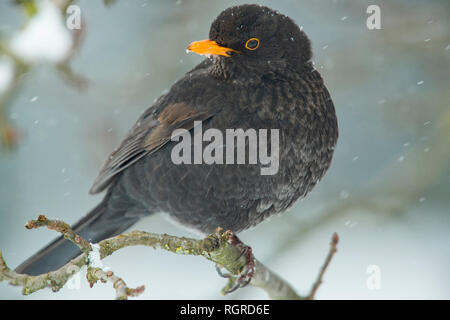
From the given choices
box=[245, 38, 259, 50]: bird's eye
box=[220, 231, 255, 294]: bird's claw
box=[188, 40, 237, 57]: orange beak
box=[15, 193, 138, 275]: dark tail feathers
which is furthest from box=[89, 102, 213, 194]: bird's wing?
box=[220, 231, 255, 294]: bird's claw

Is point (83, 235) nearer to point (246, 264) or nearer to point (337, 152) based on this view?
point (246, 264)

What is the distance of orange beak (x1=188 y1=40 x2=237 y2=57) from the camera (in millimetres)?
3468

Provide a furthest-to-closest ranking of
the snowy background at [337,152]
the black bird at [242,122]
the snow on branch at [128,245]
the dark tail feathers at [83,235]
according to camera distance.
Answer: the snowy background at [337,152] < the dark tail feathers at [83,235] < the black bird at [242,122] < the snow on branch at [128,245]

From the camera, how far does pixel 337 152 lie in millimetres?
6473

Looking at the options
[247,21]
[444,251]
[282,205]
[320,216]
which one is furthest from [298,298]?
[444,251]

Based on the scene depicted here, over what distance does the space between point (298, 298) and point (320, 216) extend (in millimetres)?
1163

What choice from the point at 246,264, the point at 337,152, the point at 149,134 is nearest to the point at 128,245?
the point at 246,264

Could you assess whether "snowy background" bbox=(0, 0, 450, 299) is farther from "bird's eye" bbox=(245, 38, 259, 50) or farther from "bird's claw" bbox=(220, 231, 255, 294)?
"bird's eye" bbox=(245, 38, 259, 50)

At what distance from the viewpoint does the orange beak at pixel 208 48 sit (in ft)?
11.4

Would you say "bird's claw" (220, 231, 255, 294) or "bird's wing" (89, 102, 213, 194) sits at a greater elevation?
"bird's wing" (89, 102, 213, 194)

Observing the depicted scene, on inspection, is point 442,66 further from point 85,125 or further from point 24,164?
point 24,164

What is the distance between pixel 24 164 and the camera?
277 inches

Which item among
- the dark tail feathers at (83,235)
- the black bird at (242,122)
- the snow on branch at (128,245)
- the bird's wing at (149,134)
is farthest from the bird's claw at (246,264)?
the dark tail feathers at (83,235)

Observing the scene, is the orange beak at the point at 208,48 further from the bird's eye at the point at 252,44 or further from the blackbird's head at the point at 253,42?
the bird's eye at the point at 252,44
